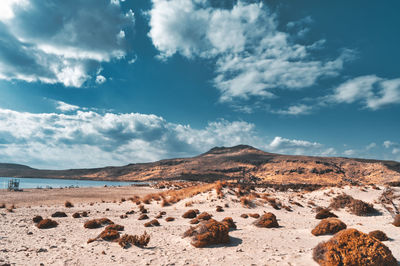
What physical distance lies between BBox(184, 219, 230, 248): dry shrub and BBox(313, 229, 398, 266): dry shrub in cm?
414

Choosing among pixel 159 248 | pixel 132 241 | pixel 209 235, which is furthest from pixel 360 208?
pixel 132 241

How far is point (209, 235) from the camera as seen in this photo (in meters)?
9.55

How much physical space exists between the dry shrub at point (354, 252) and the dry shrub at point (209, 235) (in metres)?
4.14

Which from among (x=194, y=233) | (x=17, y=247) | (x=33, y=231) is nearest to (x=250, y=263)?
(x=194, y=233)

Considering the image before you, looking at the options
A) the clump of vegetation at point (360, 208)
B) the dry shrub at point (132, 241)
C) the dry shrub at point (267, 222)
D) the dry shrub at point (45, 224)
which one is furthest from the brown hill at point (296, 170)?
the dry shrub at point (132, 241)

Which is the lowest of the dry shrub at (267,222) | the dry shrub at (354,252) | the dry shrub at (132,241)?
the dry shrub at (267,222)

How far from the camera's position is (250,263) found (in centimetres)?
736

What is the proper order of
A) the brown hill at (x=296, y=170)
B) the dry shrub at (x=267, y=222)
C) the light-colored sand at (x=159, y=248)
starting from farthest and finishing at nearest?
1. the brown hill at (x=296, y=170)
2. the dry shrub at (x=267, y=222)
3. the light-colored sand at (x=159, y=248)

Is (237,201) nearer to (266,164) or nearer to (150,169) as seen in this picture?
(266,164)

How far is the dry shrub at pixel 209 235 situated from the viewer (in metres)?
9.46

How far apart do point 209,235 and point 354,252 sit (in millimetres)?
5447

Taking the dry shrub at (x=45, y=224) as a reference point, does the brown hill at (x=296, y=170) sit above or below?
above

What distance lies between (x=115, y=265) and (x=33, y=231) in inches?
357

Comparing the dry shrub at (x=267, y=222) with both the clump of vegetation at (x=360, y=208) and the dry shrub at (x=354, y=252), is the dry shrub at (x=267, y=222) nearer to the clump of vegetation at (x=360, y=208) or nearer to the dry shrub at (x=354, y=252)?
the dry shrub at (x=354, y=252)
